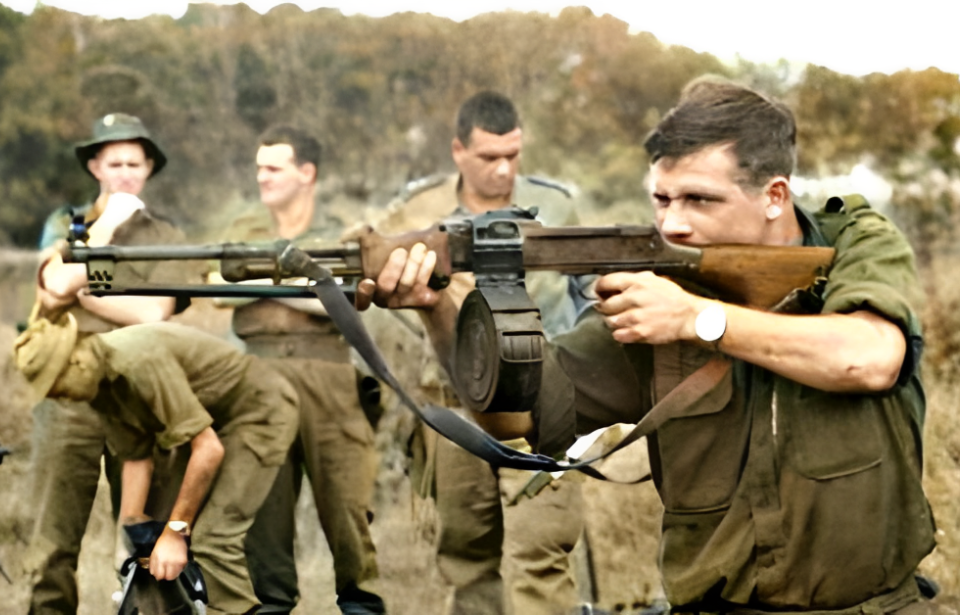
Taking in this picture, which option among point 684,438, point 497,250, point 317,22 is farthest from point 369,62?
point 684,438

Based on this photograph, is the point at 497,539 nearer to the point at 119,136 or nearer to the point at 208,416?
the point at 208,416

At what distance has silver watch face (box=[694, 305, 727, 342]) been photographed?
2.47 metres

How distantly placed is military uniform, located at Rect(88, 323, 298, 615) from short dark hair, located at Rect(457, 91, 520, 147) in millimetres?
907

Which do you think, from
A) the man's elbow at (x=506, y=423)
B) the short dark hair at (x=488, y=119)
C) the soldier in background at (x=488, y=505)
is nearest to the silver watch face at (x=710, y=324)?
the man's elbow at (x=506, y=423)

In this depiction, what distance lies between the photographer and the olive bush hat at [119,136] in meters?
3.51

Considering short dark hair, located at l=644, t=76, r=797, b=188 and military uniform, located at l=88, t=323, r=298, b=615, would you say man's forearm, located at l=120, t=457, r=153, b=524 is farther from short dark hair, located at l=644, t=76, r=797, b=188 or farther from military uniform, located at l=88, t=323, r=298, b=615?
short dark hair, located at l=644, t=76, r=797, b=188

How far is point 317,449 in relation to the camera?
11.6ft

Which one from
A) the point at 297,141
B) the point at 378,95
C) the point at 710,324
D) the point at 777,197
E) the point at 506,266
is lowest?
the point at 710,324

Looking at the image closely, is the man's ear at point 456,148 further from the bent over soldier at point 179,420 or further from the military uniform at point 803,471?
the military uniform at point 803,471

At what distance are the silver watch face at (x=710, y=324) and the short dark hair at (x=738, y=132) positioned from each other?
0.32 meters

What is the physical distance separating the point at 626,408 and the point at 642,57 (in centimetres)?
152

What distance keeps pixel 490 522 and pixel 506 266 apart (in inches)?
44.2

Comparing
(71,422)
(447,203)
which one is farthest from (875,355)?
(71,422)

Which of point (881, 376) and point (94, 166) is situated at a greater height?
point (94, 166)
